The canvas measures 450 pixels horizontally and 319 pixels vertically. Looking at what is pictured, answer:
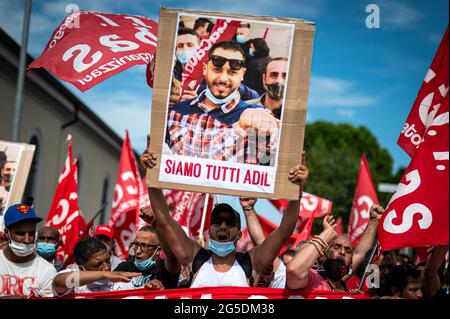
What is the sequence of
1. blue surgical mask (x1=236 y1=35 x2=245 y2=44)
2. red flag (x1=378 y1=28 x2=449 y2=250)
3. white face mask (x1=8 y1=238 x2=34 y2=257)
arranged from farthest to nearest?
white face mask (x1=8 y1=238 x2=34 y2=257)
blue surgical mask (x1=236 y1=35 x2=245 y2=44)
red flag (x1=378 y1=28 x2=449 y2=250)

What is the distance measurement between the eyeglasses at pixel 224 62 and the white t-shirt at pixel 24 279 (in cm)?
191

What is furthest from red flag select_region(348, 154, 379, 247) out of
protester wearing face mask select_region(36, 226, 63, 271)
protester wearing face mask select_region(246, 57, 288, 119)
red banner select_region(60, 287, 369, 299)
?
protester wearing face mask select_region(246, 57, 288, 119)

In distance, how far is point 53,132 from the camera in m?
24.3

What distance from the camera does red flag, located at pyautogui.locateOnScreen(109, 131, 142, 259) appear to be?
11328 millimetres

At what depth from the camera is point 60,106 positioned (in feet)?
81.9

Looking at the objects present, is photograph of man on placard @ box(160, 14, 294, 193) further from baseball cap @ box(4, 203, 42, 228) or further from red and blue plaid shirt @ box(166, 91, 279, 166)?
baseball cap @ box(4, 203, 42, 228)

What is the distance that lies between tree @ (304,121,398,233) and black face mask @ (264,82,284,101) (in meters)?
37.3

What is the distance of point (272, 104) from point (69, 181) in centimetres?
539

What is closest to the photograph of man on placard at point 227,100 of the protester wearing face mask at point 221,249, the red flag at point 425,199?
the protester wearing face mask at point 221,249

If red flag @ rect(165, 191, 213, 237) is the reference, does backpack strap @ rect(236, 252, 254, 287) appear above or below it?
below

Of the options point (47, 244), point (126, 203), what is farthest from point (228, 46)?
point (126, 203)

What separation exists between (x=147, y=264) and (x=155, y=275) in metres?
0.28
